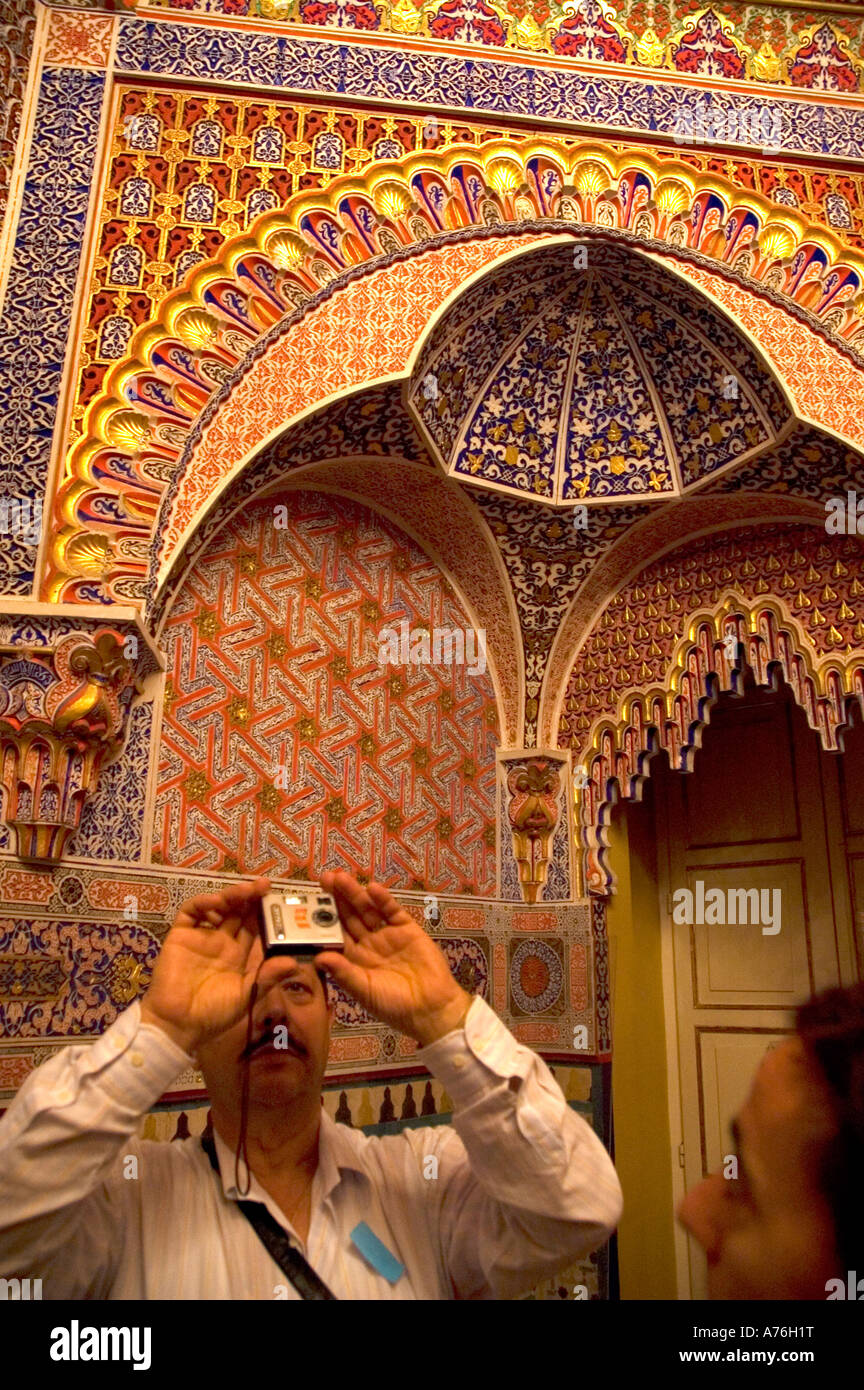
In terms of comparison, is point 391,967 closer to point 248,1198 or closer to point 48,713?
point 248,1198

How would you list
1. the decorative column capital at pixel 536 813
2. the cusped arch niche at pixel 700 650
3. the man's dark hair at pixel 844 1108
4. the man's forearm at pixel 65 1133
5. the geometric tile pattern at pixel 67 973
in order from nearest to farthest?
1. the man's dark hair at pixel 844 1108
2. the man's forearm at pixel 65 1133
3. the geometric tile pattern at pixel 67 973
4. the cusped arch niche at pixel 700 650
5. the decorative column capital at pixel 536 813

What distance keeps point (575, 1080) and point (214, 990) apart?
3.16 metres

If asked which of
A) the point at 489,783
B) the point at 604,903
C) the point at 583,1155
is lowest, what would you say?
the point at 583,1155

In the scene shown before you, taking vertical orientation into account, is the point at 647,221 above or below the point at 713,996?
above

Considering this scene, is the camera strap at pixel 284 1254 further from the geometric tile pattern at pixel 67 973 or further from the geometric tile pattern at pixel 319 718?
the geometric tile pattern at pixel 319 718

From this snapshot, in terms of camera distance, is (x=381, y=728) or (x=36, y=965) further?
(x=381, y=728)

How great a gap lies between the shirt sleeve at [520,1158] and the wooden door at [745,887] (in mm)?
3475

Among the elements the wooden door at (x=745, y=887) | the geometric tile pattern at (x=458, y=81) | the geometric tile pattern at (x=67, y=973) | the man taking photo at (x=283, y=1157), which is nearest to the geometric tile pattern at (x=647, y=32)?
the geometric tile pattern at (x=458, y=81)

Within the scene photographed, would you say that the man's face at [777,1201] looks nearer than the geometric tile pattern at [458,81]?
Yes

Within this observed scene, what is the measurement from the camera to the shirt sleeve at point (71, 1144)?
3.52ft
